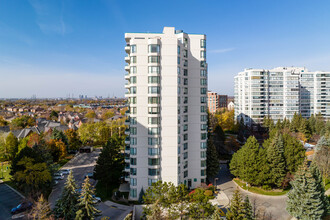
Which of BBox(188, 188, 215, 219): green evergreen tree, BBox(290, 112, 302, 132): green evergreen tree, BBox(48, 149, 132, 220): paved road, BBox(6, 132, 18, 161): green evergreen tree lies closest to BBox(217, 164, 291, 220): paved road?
BBox(188, 188, 215, 219): green evergreen tree

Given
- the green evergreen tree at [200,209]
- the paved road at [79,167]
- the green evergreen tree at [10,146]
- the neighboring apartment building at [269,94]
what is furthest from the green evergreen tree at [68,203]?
the neighboring apartment building at [269,94]

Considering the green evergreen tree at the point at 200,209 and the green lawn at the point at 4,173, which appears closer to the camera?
the green evergreen tree at the point at 200,209

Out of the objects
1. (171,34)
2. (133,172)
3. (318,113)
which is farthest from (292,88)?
(133,172)

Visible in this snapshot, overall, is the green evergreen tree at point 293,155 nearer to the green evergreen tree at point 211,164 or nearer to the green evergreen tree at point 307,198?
the green evergreen tree at point 307,198

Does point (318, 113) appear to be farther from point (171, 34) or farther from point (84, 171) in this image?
point (84, 171)

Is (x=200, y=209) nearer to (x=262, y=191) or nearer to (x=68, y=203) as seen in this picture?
(x=68, y=203)

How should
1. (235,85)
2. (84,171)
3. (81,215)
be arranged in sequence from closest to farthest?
(81,215)
(84,171)
(235,85)

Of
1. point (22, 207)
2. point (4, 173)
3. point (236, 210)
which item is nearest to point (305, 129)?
point (236, 210)
